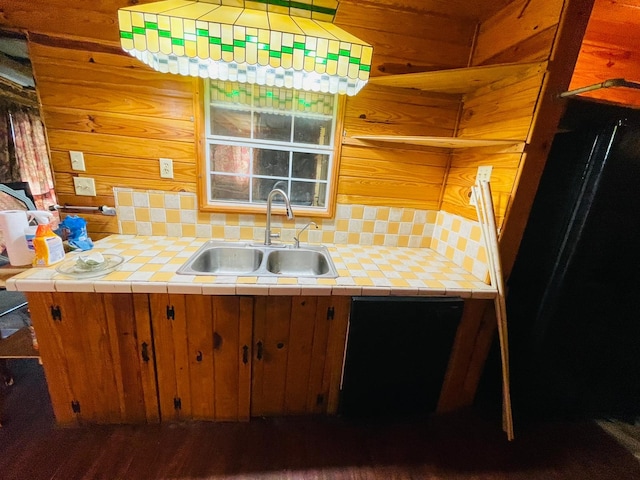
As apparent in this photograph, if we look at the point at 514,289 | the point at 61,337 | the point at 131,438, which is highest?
the point at 514,289

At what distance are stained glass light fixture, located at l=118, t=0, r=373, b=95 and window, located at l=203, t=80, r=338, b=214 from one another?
0.51 metres

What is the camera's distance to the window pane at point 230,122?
164 centimetres

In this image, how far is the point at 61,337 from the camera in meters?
1.19

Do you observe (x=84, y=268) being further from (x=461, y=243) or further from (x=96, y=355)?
(x=461, y=243)

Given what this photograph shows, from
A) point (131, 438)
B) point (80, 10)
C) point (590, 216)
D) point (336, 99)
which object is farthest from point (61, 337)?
point (590, 216)

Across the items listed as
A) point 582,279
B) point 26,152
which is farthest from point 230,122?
point 582,279

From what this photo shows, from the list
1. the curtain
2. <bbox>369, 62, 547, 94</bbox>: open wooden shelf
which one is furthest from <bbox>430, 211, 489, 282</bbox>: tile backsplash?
the curtain

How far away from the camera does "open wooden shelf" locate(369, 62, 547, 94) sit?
3.99 feet

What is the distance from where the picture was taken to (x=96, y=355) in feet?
4.05

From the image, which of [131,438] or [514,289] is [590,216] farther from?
[131,438]

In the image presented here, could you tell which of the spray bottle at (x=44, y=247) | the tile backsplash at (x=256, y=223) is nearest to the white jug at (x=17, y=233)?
the spray bottle at (x=44, y=247)

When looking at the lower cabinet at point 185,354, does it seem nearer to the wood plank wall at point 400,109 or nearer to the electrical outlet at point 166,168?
the electrical outlet at point 166,168

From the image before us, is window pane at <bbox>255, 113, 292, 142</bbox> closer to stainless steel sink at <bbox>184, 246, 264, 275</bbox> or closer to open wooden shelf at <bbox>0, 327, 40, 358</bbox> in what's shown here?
stainless steel sink at <bbox>184, 246, 264, 275</bbox>

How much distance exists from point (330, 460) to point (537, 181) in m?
1.75
